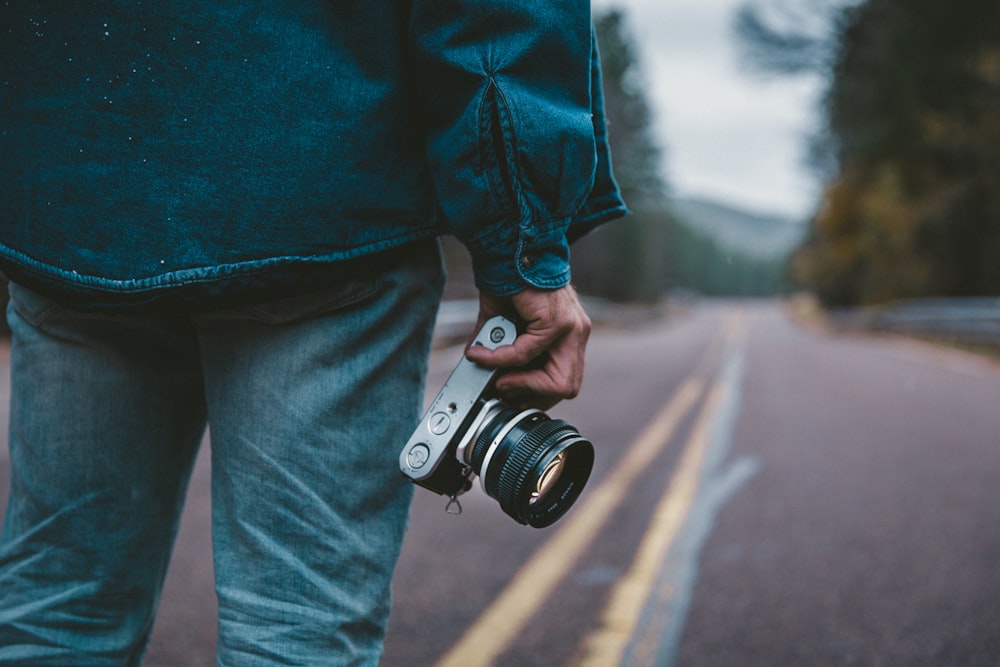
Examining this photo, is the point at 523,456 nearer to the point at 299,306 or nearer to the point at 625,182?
the point at 299,306

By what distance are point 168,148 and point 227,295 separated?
0.21m

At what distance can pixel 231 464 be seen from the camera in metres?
1.28

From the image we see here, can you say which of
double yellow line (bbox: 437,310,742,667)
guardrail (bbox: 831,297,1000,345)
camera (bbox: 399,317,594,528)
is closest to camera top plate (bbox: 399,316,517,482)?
camera (bbox: 399,317,594,528)

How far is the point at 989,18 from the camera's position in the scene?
20000 mm

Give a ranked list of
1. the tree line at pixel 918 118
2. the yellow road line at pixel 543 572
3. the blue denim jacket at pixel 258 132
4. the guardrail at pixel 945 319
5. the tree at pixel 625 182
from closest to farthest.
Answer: the blue denim jacket at pixel 258 132 < the yellow road line at pixel 543 572 < the guardrail at pixel 945 319 < the tree line at pixel 918 118 < the tree at pixel 625 182

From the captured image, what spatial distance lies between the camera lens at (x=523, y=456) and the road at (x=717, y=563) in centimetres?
124

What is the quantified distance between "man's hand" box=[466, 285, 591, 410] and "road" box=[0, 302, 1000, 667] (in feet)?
4.37

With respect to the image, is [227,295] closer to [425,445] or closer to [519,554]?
[425,445]

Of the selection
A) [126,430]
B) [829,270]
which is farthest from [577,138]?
[829,270]

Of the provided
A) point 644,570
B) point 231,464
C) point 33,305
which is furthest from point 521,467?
point 644,570

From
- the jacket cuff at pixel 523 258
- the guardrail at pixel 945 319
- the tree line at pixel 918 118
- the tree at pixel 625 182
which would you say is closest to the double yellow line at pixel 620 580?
the jacket cuff at pixel 523 258

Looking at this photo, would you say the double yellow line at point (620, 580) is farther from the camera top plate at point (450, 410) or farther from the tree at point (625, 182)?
the tree at point (625, 182)

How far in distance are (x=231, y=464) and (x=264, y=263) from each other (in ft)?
0.99

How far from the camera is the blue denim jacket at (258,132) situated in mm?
1177
